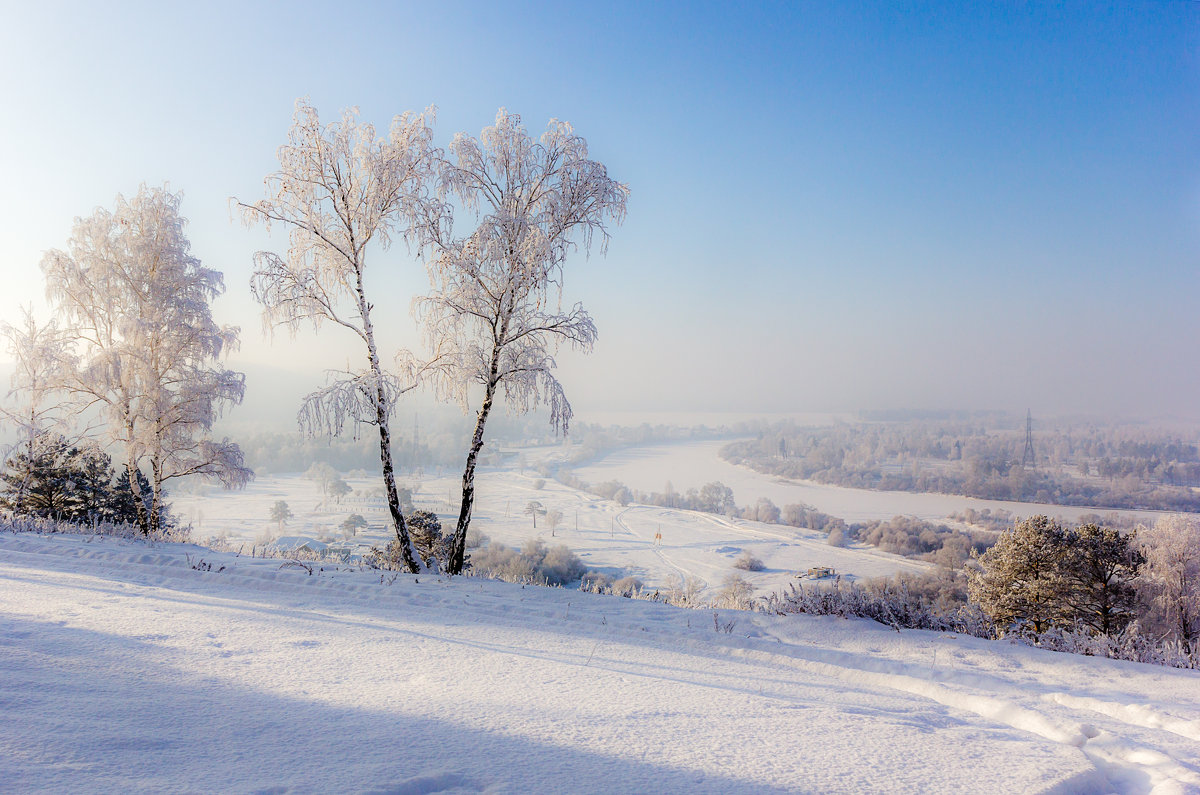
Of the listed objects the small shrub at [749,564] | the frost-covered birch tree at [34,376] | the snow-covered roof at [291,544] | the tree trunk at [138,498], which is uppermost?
the frost-covered birch tree at [34,376]

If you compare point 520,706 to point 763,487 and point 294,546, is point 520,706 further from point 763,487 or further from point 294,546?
point 763,487

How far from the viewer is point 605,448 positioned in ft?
157

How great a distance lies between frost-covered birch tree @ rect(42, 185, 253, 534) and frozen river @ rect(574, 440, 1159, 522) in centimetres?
2301

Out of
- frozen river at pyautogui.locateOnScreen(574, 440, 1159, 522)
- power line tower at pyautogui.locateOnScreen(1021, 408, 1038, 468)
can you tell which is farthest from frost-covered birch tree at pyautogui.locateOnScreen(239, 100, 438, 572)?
power line tower at pyautogui.locateOnScreen(1021, 408, 1038, 468)

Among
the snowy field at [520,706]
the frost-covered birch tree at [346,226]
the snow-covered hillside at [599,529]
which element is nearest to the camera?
the snowy field at [520,706]

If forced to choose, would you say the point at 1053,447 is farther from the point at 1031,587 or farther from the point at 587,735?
the point at 587,735

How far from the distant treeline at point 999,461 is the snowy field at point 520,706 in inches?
808

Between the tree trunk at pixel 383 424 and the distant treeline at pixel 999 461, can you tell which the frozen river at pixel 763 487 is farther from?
the tree trunk at pixel 383 424

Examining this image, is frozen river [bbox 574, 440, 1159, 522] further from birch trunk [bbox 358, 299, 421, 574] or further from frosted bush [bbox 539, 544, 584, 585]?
birch trunk [bbox 358, 299, 421, 574]

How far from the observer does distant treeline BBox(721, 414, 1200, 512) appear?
20453 millimetres

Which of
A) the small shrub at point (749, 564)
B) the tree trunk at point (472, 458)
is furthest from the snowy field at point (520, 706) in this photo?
the small shrub at point (749, 564)

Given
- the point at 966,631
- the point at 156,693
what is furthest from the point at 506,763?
the point at 966,631

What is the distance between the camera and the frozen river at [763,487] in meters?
23.3

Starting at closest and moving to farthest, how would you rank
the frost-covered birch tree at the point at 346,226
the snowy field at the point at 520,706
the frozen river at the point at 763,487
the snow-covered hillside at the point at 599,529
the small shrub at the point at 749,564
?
the snowy field at the point at 520,706 < the frost-covered birch tree at the point at 346,226 < the small shrub at the point at 749,564 < the snow-covered hillside at the point at 599,529 < the frozen river at the point at 763,487
